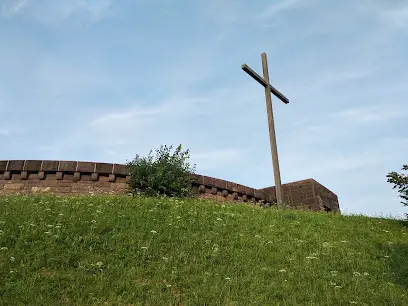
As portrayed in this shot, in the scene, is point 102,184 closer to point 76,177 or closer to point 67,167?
point 76,177

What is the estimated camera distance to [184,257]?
30.8 ft

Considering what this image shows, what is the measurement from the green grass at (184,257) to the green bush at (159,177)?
3121 millimetres

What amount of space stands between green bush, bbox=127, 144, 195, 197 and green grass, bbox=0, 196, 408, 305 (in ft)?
10.2

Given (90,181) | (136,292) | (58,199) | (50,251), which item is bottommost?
(136,292)

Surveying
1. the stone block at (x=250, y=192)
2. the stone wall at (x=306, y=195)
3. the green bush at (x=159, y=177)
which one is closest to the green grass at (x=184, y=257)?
the green bush at (x=159, y=177)

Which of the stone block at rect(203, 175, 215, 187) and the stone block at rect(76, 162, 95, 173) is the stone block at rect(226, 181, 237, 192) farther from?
the stone block at rect(76, 162, 95, 173)

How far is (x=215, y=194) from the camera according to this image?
19.2 metres

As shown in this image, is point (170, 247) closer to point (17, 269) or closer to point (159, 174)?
point (17, 269)

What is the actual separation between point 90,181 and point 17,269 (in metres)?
9.00

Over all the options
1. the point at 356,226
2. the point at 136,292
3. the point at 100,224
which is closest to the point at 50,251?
Result: the point at 100,224

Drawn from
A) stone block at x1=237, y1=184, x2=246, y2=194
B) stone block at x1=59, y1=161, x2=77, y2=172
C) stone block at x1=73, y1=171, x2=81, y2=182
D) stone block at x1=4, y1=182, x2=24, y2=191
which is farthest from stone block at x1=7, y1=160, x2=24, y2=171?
stone block at x1=237, y1=184, x2=246, y2=194

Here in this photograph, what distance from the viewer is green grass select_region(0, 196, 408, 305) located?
7852mm

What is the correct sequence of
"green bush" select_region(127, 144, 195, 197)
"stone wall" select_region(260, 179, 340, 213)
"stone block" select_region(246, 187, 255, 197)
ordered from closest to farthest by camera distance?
"green bush" select_region(127, 144, 195, 197), "stone block" select_region(246, 187, 255, 197), "stone wall" select_region(260, 179, 340, 213)

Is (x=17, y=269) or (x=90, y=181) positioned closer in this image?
(x=17, y=269)
